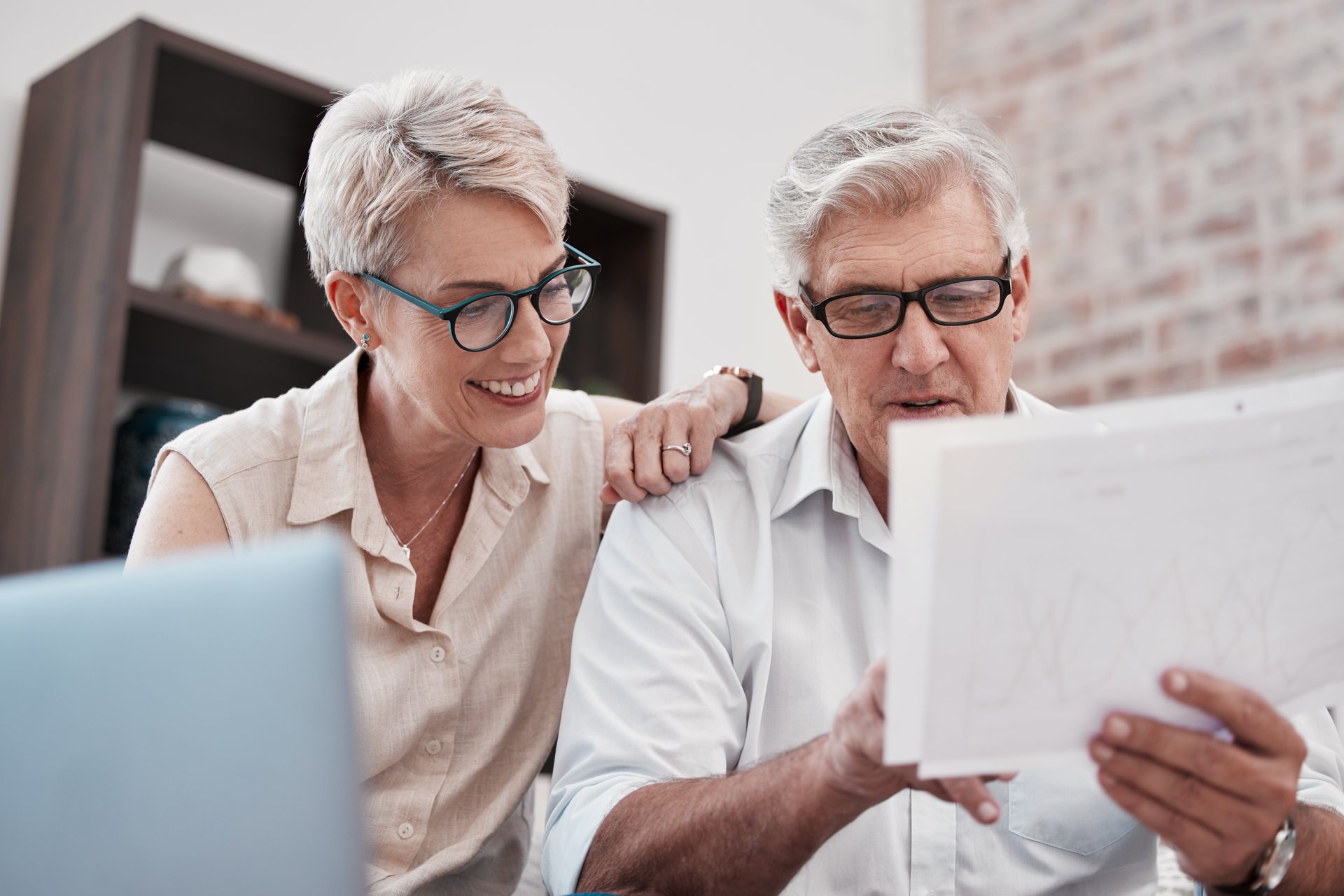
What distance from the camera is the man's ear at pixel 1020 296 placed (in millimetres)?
1511

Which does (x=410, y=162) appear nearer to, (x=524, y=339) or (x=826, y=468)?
(x=524, y=339)

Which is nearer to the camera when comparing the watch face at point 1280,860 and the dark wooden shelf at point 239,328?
the watch face at point 1280,860

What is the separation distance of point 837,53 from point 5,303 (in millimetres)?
2570

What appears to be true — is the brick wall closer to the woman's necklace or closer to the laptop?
the woman's necklace

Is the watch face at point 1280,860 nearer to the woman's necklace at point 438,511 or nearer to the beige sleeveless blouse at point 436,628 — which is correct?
the beige sleeveless blouse at point 436,628

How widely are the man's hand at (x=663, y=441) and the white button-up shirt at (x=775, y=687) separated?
0.08ft

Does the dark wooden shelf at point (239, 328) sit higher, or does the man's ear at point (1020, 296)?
the dark wooden shelf at point (239, 328)

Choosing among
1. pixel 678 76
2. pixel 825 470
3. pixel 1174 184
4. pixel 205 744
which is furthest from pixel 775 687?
pixel 678 76

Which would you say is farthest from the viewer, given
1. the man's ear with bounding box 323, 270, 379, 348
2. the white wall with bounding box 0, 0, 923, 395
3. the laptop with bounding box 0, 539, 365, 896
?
the white wall with bounding box 0, 0, 923, 395

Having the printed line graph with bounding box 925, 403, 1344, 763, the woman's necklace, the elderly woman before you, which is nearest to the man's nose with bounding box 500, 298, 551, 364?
the elderly woman

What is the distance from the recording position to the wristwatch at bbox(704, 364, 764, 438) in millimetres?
1686

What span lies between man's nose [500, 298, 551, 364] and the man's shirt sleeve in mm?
215

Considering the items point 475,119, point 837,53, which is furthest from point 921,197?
point 837,53

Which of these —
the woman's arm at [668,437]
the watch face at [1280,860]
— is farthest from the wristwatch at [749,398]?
the watch face at [1280,860]
